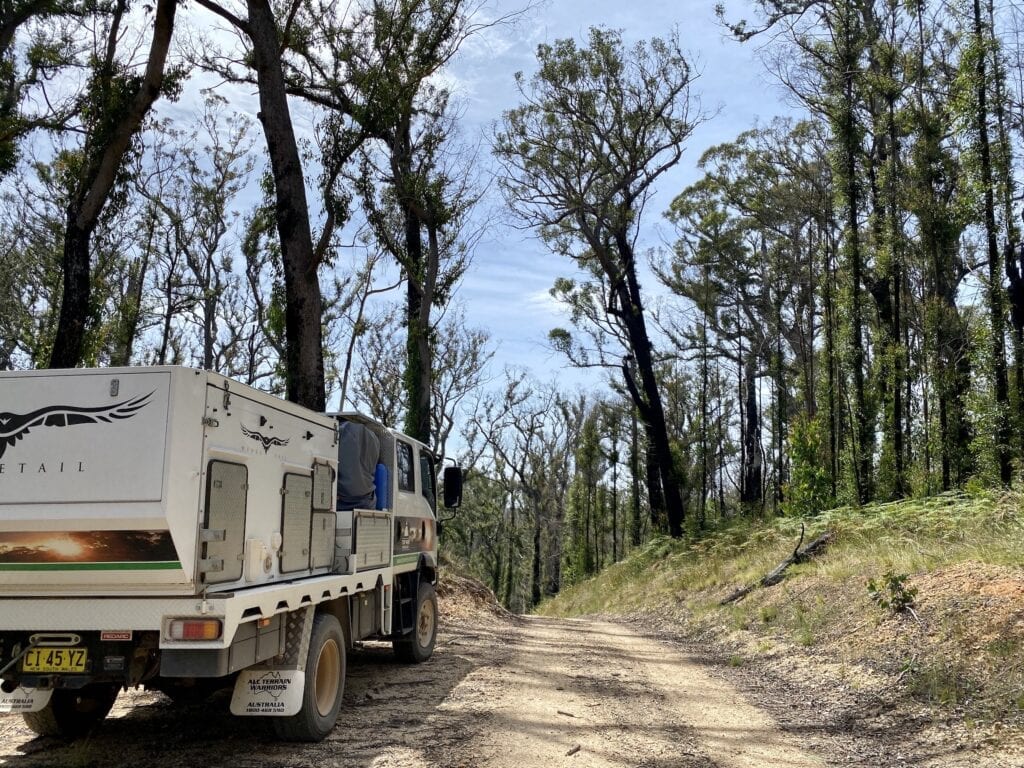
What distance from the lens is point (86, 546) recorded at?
4.79m

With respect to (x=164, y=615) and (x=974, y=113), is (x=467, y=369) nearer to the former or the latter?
(x=974, y=113)

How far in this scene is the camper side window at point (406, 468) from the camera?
30.1 ft

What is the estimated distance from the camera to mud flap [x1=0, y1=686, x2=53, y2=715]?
16.6 feet

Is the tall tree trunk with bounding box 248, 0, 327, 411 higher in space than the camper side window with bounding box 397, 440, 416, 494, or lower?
higher

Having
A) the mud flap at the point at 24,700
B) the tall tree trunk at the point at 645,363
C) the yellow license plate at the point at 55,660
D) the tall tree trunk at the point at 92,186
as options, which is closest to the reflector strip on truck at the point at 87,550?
the yellow license plate at the point at 55,660

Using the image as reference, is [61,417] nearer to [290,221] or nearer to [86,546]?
[86,546]

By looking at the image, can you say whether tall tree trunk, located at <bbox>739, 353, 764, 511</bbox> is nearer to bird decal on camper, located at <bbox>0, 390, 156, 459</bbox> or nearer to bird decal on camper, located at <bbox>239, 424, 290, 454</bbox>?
bird decal on camper, located at <bbox>239, 424, 290, 454</bbox>

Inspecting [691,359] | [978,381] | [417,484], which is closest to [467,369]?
[691,359]

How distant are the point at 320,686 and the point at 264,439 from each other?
217cm

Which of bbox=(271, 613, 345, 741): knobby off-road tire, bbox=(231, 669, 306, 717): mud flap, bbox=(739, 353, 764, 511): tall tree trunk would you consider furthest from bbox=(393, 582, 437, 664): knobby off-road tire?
bbox=(739, 353, 764, 511): tall tree trunk

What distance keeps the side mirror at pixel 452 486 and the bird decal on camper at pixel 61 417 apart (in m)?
5.67

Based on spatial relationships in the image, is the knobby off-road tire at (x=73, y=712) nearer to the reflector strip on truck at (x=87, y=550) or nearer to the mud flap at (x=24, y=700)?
the mud flap at (x=24, y=700)

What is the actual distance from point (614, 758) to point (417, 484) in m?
4.97

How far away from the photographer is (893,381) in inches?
725
